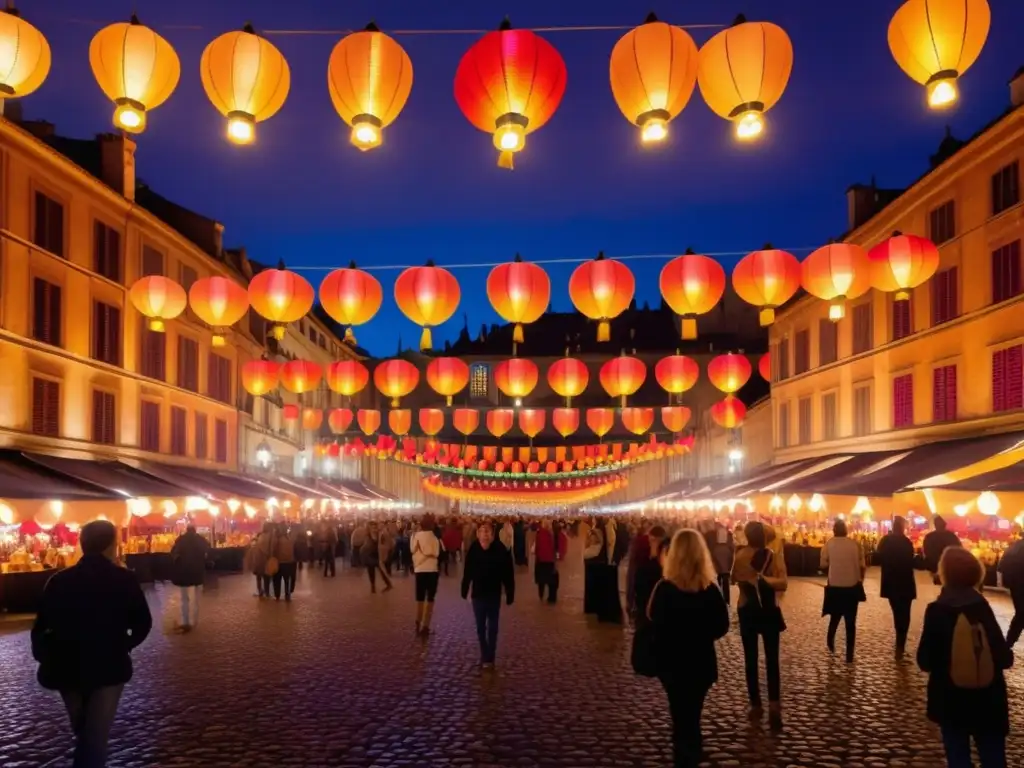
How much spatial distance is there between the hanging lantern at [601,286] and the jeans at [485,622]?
549 cm

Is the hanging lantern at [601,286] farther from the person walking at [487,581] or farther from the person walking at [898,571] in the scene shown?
the person walking at [898,571]

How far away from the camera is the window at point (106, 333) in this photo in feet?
82.9

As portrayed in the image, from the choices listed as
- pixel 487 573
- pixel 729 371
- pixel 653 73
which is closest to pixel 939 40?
pixel 653 73

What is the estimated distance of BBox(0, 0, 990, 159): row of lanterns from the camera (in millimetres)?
9141

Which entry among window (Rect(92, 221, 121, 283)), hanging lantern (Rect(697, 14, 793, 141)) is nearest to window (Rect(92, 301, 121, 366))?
window (Rect(92, 221, 121, 283))

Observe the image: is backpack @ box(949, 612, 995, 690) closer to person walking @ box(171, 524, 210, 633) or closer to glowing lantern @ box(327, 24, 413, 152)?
glowing lantern @ box(327, 24, 413, 152)

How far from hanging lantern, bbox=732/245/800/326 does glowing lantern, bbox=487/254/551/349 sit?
299 centimetres

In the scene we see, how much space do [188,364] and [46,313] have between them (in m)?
8.97

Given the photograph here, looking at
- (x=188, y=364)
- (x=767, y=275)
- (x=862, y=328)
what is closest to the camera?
(x=767, y=275)

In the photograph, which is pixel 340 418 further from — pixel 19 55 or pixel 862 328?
pixel 19 55

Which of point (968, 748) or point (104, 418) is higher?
point (104, 418)

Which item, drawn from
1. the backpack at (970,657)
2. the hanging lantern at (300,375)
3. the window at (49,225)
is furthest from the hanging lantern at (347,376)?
the backpack at (970,657)

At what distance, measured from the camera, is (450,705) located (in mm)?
9141

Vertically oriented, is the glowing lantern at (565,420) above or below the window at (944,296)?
below
